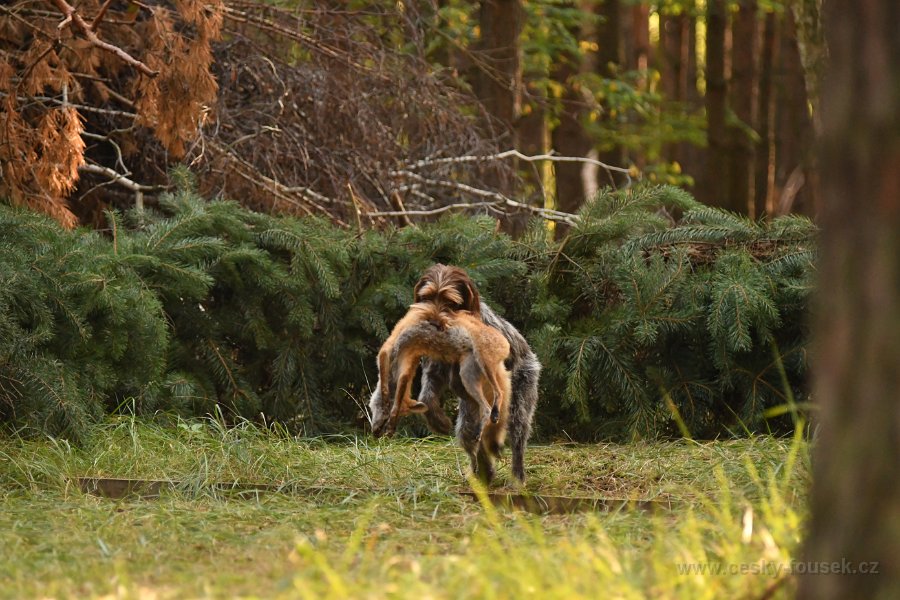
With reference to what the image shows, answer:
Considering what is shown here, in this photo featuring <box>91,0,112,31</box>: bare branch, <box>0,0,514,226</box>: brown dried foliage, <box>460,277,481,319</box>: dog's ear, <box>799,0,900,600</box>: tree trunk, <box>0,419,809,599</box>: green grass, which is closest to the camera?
<box>799,0,900,600</box>: tree trunk

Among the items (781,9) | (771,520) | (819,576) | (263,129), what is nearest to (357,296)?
(263,129)

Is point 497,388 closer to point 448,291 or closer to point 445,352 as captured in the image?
point 445,352

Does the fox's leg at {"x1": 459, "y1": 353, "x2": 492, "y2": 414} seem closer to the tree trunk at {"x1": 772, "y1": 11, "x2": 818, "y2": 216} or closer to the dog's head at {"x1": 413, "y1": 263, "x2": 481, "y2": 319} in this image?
the dog's head at {"x1": 413, "y1": 263, "x2": 481, "y2": 319}

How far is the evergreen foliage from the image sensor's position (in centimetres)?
914

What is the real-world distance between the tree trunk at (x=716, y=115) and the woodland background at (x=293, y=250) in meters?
11.5

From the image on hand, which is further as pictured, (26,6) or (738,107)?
(738,107)

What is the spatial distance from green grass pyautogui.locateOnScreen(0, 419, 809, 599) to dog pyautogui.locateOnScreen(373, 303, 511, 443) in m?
0.58

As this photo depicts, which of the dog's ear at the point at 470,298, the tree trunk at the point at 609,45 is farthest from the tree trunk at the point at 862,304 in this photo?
the tree trunk at the point at 609,45

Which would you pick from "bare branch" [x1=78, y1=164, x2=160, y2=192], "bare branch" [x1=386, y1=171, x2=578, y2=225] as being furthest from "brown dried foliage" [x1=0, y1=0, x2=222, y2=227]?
"bare branch" [x1=386, y1=171, x2=578, y2=225]

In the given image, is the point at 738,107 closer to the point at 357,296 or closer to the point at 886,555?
the point at 357,296

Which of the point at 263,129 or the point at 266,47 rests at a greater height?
the point at 266,47

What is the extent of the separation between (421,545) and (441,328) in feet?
4.42

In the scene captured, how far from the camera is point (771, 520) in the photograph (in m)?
4.91

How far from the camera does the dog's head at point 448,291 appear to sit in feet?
21.7
